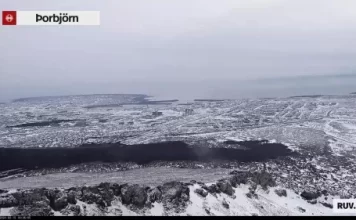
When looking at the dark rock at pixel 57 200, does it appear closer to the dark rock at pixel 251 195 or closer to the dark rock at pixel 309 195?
the dark rock at pixel 251 195

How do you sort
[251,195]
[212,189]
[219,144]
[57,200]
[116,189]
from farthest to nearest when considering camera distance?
1. [219,144]
2. [212,189]
3. [251,195]
4. [116,189]
5. [57,200]

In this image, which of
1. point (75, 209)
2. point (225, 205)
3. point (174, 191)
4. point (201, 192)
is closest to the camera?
point (75, 209)

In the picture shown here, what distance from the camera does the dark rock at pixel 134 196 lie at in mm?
21062

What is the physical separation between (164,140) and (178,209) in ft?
60.7

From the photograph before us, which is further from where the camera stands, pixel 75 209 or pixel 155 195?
pixel 155 195

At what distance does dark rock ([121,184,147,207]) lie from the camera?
69.1 feet

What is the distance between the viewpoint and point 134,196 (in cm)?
2130

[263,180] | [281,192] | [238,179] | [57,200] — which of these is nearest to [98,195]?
[57,200]

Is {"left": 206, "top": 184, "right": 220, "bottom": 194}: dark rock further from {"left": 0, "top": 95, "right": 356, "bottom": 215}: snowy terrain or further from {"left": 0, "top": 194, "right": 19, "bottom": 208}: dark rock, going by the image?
{"left": 0, "top": 194, "right": 19, "bottom": 208}: dark rock

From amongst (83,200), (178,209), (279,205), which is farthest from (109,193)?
(279,205)

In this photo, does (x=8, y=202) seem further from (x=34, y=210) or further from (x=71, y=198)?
(x=71, y=198)

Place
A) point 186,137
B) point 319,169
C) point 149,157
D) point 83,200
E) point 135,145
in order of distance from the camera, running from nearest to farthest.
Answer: point 83,200 < point 319,169 < point 149,157 < point 135,145 < point 186,137

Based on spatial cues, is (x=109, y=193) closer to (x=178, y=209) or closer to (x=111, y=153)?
(x=178, y=209)

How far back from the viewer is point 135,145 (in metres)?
37.2
